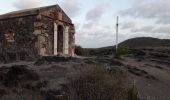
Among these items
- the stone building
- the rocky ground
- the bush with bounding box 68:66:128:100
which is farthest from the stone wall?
the bush with bounding box 68:66:128:100

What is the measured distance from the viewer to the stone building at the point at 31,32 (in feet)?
49.6

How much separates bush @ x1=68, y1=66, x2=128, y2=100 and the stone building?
22.3 ft

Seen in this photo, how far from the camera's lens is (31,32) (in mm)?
15258

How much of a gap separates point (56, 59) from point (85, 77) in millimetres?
5890

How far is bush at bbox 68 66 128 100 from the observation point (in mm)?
8070

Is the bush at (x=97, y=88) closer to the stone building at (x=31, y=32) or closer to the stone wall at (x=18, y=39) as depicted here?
the stone building at (x=31, y=32)

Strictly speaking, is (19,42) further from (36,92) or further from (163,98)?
(163,98)

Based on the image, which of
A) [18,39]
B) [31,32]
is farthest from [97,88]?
[18,39]

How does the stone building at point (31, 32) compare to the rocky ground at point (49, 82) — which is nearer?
the rocky ground at point (49, 82)

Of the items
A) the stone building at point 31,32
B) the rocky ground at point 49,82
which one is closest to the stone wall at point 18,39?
the stone building at point 31,32

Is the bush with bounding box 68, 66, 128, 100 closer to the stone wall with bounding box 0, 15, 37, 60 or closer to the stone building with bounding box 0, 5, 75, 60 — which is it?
the stone building with bounding box 0, 5, 75, 60

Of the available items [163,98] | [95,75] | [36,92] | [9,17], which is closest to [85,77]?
[95,75]

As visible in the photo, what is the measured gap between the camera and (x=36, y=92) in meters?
8.77

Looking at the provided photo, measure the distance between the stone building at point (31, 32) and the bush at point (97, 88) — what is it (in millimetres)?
6799
